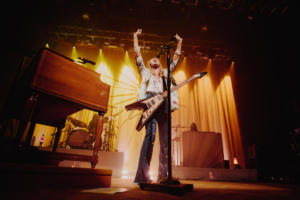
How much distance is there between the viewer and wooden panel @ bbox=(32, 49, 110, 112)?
4.10ft

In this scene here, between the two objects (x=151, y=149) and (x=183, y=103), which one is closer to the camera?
(x=151, y=149)

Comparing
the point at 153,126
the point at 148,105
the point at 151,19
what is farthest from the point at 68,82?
the point at 151,19

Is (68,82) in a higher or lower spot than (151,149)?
higher

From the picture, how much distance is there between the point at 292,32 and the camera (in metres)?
5.48

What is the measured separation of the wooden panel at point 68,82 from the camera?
49.3 inches

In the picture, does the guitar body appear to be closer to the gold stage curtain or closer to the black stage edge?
the black stage edge

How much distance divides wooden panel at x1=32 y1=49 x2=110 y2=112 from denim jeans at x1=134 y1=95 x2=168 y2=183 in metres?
0.74

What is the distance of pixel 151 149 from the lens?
2.04 meters

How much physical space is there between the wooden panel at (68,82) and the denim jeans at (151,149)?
738mm

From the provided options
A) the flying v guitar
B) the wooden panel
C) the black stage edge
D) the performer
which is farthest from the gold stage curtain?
the black stage edge

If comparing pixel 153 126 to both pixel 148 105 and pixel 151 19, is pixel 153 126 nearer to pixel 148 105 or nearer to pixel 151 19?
pixel 148 105

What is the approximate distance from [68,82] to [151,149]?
49.8 inches

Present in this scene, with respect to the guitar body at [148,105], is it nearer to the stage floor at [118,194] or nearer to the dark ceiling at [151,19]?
the stage floor at [118,194]

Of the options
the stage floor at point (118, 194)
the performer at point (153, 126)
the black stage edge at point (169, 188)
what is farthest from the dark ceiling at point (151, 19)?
the black stage edge at point (169, 188)
